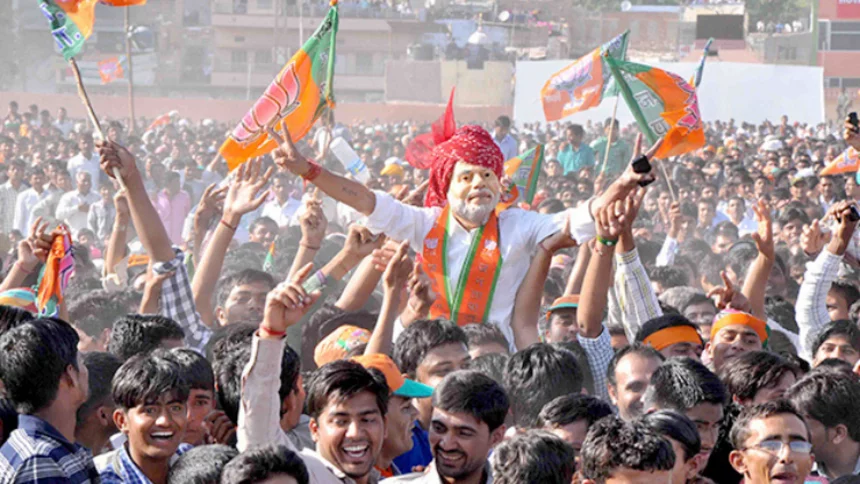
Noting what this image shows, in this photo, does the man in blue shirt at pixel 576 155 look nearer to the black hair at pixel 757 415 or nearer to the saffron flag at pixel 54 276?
the saffron flag at pixel 54 276

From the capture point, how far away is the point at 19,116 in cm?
2189

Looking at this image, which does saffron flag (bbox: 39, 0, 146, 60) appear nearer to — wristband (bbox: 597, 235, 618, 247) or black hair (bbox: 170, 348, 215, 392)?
wristband (bbox: 597, 235, 618, 247)

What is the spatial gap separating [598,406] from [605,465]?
2.04 ft

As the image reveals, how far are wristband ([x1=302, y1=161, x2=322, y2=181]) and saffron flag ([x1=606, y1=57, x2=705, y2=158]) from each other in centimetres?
370

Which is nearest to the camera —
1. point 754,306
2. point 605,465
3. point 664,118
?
point 605,465

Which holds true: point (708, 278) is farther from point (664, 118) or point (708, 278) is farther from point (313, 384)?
point (313, 384)

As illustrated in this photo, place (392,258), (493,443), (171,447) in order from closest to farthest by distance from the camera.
Answer: (171,447)
(493,443)
(392,258)

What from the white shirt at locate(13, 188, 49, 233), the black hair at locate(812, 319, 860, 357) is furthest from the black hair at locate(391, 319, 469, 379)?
the white shirt at locate(13, 188, 49, 233)

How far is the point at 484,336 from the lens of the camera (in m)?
5.26

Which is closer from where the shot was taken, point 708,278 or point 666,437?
point 666,437

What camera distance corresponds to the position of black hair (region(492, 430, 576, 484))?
11.3 ft

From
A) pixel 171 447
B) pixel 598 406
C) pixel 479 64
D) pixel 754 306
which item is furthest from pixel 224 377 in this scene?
pixel 479 64

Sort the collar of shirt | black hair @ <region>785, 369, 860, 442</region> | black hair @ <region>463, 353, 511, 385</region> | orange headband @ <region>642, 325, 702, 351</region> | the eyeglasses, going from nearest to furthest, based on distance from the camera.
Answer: the collar of shirt < the eyeglasses < black hair @ <region>785, 369, 860, 442</region> < black hair @ <region>463, 353, 511, 385</region> < orange headband @ <region>642, 325, 702, 351</region>

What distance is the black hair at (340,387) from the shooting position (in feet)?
12.0
